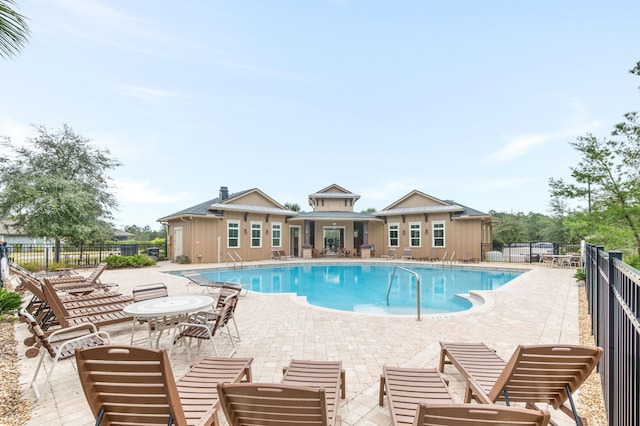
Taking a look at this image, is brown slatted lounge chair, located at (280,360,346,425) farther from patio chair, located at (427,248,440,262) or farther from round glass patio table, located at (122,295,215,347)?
patio chair, located at (427,248,440,262)

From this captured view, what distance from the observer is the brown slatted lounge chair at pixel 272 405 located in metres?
1.56

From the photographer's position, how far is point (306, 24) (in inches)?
603

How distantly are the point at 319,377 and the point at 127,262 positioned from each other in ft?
51.2

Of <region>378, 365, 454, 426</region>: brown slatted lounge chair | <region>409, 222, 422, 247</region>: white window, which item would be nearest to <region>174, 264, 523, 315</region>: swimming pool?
<region>409, 222, 422, 247</region>: white window

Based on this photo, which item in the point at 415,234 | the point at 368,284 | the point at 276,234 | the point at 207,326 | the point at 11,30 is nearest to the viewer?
the point at 11,30

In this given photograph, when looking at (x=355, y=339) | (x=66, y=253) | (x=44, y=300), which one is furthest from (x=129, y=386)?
(x=66, y=253)

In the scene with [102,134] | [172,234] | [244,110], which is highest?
[244,110]

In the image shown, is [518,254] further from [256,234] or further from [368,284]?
[256,234]

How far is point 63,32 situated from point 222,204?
10.2 metres

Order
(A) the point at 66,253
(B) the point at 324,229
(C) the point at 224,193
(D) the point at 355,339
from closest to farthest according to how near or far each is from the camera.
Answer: (D) the point at 355,339 → (A) the point at 66,253 → (C) the point at 224,193 → (B) the point at 324,229

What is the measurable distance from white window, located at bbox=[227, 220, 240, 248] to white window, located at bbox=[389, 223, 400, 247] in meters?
10.6

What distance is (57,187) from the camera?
15367 millimetres

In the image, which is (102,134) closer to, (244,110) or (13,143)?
(13,143)

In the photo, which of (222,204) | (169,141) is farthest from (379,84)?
(169,141)
